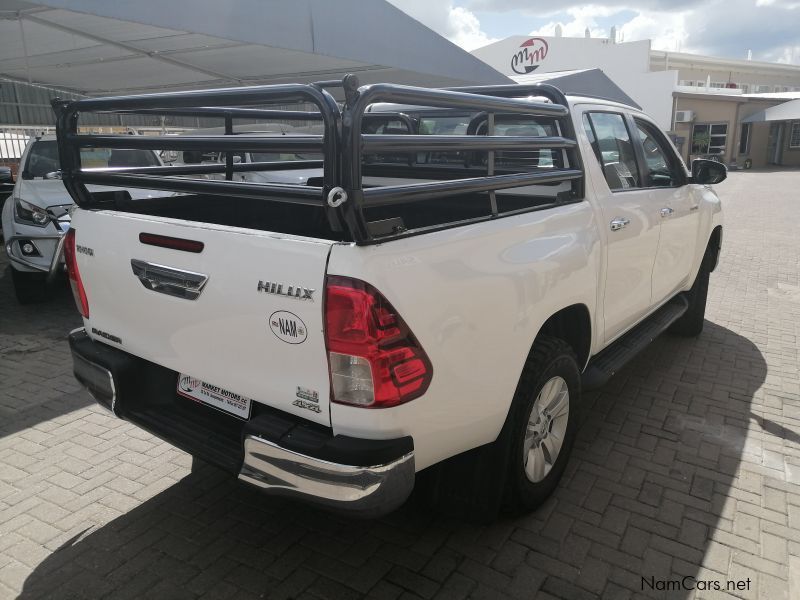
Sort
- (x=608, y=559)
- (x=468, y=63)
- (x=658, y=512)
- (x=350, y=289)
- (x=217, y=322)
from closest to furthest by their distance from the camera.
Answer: (x=350, y=289)
(x=217, y=322)
(x=608, y=559)
(x=658, y=512)
(x=468, y=63)

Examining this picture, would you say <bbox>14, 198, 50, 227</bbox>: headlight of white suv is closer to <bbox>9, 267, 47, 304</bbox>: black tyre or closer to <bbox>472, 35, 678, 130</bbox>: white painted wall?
<bbox>9, 267, 47, 304</bbox>: black tyre

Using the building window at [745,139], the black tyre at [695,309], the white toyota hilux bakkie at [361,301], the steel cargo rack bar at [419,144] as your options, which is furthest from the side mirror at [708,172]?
the building window at [745,139]

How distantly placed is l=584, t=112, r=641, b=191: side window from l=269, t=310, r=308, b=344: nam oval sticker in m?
2.14

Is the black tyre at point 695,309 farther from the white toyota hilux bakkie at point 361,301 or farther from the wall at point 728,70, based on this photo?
the wall at point 728,70

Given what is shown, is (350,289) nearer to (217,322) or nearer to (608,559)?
(217,322)

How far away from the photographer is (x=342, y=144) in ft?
6.08

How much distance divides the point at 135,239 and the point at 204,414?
774 mm

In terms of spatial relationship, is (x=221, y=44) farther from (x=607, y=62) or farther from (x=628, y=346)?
(x=607, y=62)

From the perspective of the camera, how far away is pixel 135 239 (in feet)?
8.24

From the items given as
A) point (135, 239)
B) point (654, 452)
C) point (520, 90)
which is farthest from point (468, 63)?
point (135, 239)

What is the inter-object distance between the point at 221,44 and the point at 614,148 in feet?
19.3

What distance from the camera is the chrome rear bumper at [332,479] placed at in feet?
6.44

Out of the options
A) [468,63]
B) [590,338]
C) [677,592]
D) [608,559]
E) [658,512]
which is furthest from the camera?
[468,63]

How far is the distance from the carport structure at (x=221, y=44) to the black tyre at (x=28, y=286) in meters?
2.59
